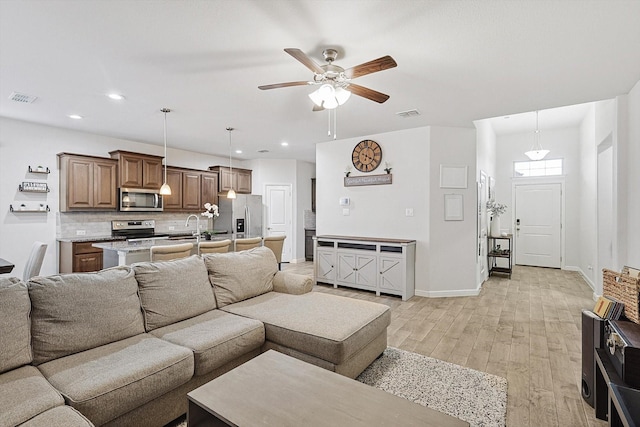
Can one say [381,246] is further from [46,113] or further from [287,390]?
[46,113]

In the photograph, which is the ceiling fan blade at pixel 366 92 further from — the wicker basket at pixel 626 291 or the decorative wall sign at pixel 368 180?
the decorative wall sign at pixel 368 180

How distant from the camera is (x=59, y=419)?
4.18 ft

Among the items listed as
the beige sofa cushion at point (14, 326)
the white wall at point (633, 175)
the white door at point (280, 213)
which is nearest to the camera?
the beige sofa cushion at point (14, 326)

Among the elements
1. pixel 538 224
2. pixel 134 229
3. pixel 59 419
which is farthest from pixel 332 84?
pixel 538 224

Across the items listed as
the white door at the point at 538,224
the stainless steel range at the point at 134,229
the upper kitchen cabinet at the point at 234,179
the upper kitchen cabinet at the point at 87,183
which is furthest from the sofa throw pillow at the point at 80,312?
the white door at the point at 538,224

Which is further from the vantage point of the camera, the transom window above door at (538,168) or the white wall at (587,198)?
the transom window above door at (538,168)

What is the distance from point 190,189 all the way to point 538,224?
794 cm

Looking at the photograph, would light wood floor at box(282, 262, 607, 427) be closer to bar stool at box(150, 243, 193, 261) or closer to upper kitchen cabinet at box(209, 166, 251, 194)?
bar stool at box(150, 243, 193, 261)

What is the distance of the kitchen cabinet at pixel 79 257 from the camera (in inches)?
187

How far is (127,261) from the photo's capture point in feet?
12.3

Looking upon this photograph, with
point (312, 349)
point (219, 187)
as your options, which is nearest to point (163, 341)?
point (312, 349)

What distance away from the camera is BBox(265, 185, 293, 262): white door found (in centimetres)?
789

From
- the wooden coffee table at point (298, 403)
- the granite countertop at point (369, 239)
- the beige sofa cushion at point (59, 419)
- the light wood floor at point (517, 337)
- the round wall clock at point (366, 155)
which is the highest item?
the round wall clock at point (366, 155)

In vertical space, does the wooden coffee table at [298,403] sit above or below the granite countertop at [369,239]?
below
